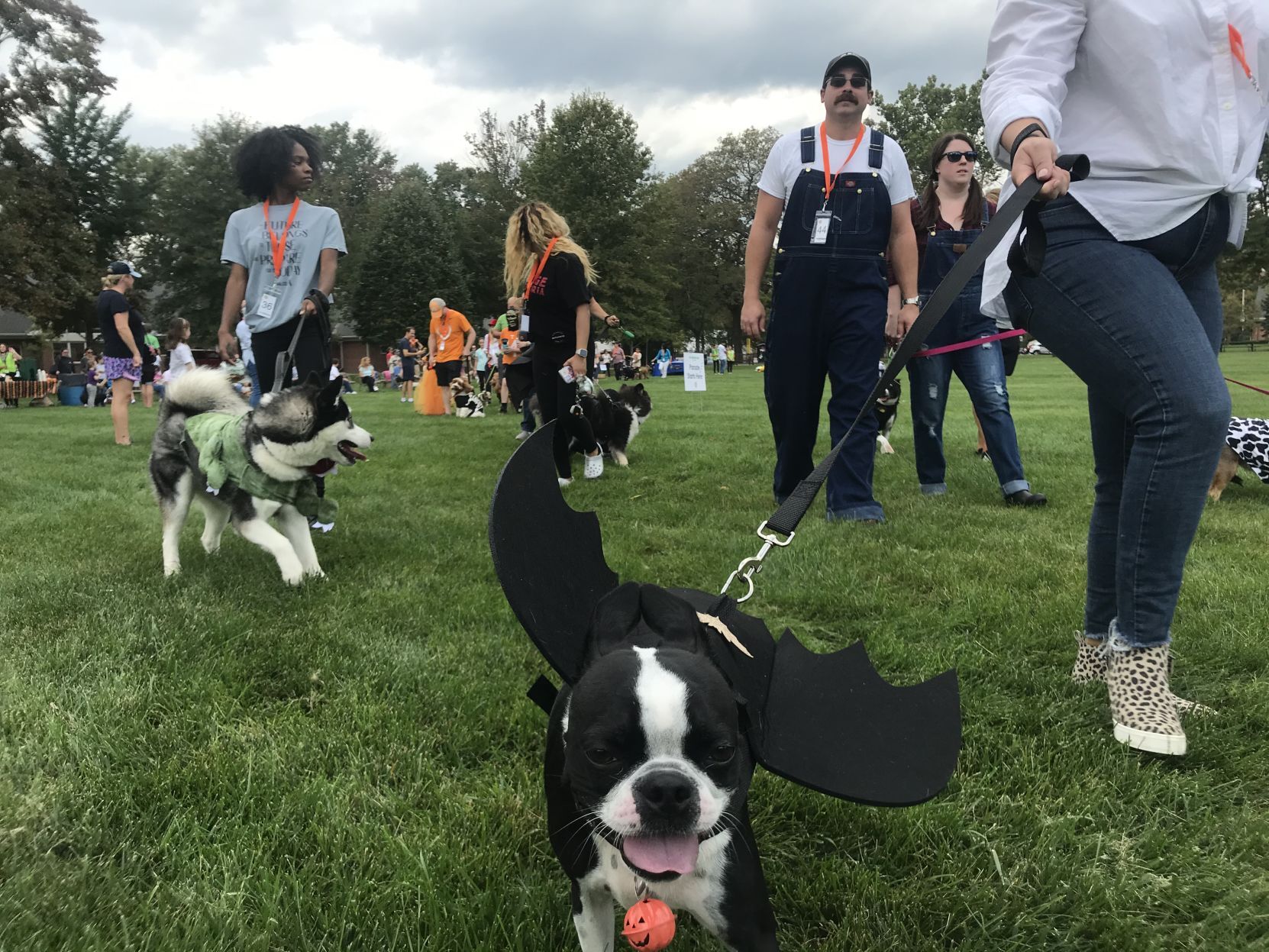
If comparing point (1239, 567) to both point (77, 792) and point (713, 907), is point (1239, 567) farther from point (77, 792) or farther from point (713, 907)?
point (77, 792)

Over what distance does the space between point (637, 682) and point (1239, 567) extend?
3933 mm

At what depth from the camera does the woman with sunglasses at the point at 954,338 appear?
5.63 meters

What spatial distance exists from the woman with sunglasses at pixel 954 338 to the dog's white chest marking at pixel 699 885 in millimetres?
4947

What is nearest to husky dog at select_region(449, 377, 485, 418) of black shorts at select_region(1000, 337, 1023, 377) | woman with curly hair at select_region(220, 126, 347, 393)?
woman with curly hair at select_region(220, 126, 347, 393)

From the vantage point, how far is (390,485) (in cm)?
665

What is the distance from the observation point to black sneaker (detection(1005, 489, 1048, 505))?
5445 mm

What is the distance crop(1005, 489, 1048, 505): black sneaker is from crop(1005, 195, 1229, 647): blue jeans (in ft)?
10.9

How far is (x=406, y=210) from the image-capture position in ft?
140

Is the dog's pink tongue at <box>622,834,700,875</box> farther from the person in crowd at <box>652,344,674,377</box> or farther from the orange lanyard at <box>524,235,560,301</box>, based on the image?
the person in crowd at <box>652,344,674,377</box>

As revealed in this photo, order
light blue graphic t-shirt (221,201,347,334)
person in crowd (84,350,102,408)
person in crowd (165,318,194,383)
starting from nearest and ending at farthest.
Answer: light blue graphic t-shirt (221,201,347,334), person in crowd (165,318,194,383), person in crowd (84,350,102,408)

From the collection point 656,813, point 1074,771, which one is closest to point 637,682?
point 656,813

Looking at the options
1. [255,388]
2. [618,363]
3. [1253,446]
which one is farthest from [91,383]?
[1253,446]

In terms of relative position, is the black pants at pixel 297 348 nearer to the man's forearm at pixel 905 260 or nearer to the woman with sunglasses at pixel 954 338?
the man's forearm at pixel 905 260

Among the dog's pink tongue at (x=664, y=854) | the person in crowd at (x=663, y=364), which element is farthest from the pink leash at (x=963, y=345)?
the person in crowd at (x=663, y=364)
